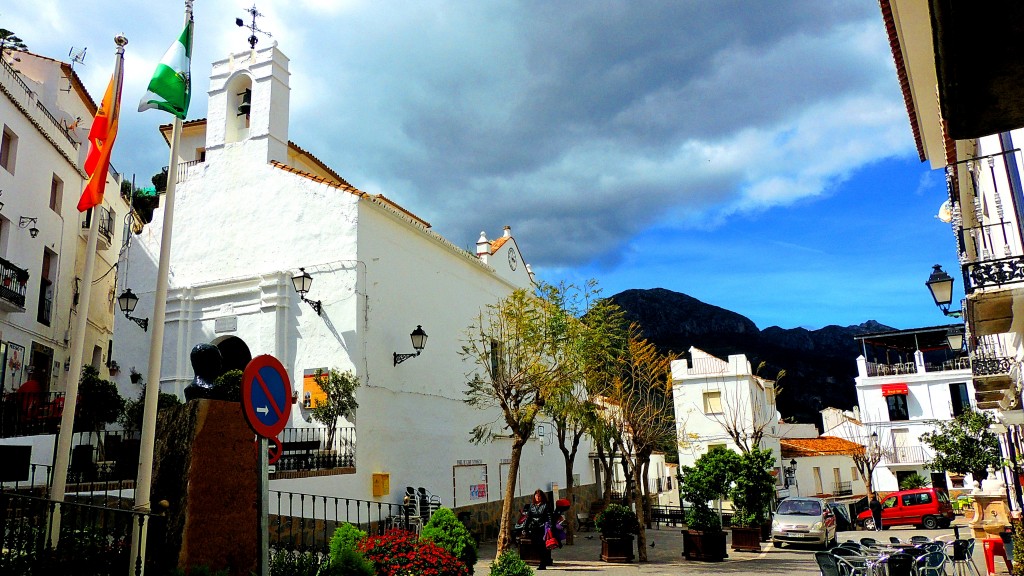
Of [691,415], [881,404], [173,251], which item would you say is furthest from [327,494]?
[881,404]

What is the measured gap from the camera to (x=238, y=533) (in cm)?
652

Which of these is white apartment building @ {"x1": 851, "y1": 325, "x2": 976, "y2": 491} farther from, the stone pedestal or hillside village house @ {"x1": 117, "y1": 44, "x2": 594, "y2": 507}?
the stone pedestal

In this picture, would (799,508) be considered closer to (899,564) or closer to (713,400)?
(899,564)

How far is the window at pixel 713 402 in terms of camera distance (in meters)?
35.8

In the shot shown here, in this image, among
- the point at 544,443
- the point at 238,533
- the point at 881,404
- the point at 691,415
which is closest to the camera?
the point at 238,533

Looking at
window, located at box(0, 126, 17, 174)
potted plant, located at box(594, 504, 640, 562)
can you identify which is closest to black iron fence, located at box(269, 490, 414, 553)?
potted plant, located at box(594, 504, 640, 562)

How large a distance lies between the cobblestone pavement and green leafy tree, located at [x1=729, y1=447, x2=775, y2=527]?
3.01ft

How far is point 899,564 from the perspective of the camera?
35.7 feet

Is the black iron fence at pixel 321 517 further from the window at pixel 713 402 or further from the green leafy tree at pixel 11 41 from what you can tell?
the window at pixel 713 402

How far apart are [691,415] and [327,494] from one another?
26.2m

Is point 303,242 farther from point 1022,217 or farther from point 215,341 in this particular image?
point 1022,217

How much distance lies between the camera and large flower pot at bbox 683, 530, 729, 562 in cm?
1531

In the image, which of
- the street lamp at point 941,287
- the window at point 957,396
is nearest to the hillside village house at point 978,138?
the street lamp at point 941,287

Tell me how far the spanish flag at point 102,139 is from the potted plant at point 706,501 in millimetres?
13164
